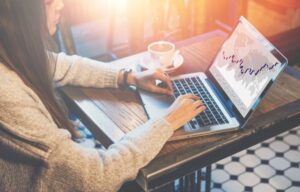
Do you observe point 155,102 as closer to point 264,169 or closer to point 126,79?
point 126,79

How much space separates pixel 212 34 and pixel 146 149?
0.99 m

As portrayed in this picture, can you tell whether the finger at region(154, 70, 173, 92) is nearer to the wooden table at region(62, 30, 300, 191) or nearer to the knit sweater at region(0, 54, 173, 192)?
the wooden table at region(62, 30, 300, 191)

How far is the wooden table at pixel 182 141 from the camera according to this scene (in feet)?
4.16

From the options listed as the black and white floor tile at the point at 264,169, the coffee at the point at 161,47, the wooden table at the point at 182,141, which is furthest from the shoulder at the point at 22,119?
the black and white floor tile at the point at 264,169

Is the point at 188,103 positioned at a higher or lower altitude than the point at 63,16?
higher

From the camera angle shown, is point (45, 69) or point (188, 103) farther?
point (188, 103)

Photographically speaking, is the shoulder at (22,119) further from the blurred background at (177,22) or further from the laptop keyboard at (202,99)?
the blurred background at (177,22)

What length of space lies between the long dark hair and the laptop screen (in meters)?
0.64

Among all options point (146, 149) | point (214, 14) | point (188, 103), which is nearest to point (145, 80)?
point (188, 103)

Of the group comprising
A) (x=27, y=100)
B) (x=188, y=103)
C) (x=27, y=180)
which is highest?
(x=27, y=100)

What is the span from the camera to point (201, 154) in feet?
4.24

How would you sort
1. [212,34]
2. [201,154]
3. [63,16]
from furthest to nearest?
[63,16]
[212,34]
[201,154]

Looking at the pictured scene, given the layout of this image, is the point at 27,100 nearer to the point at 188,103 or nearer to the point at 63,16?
the point at 188,103

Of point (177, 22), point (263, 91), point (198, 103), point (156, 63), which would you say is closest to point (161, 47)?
point (156, 63)
